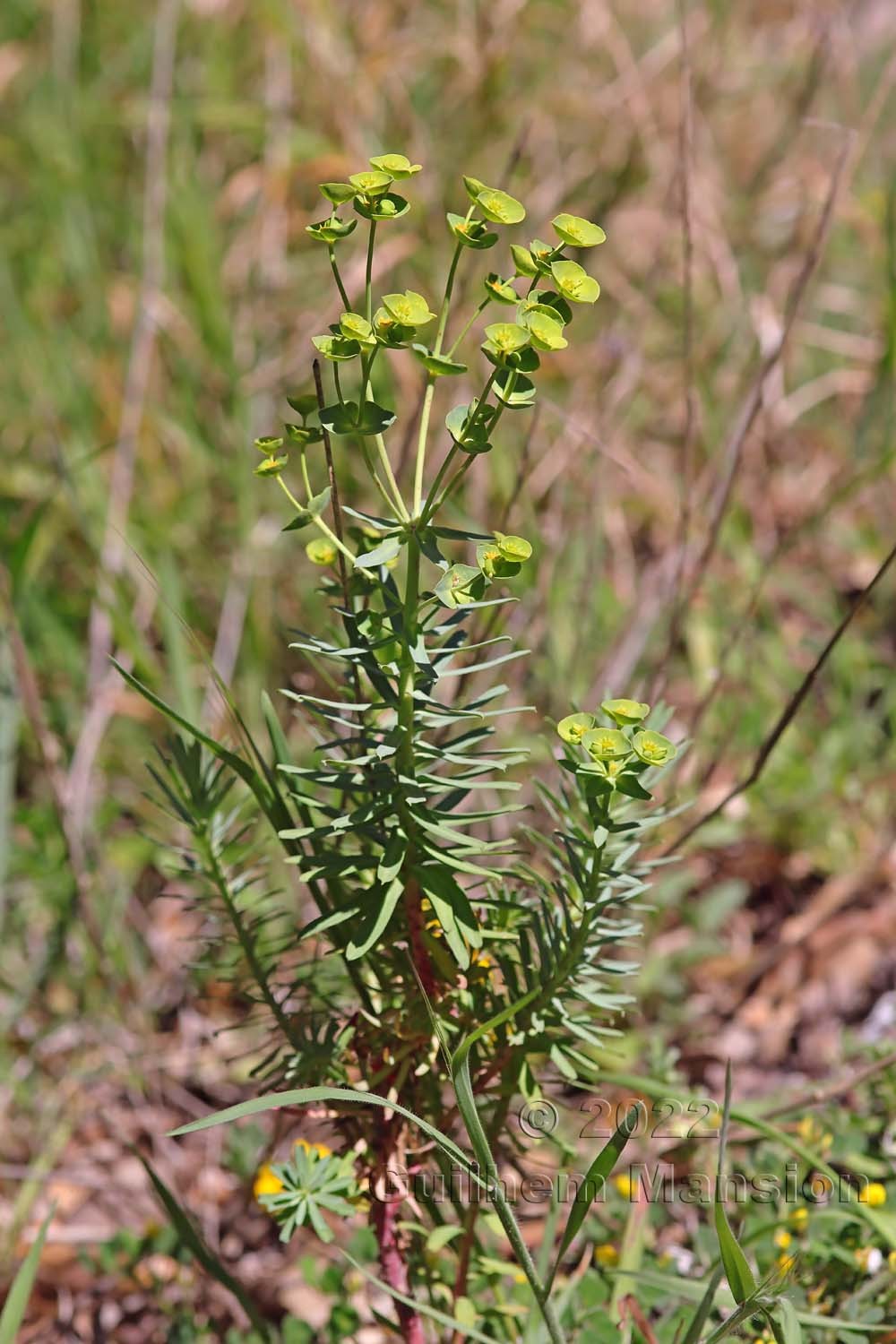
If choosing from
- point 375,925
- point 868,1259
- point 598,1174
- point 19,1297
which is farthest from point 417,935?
point 868,1259

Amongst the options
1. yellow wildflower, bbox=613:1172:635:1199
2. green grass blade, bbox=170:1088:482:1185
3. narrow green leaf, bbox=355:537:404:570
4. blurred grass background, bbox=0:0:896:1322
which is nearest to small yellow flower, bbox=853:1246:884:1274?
yellow wildflower, bbox=613:1172:635:1199

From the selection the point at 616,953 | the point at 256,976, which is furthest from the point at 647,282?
the point at 256,976

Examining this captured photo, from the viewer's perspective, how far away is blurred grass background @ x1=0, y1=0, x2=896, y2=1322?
1.84m

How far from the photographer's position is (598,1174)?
2.78 feet

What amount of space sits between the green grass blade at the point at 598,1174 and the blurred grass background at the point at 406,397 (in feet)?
2.33

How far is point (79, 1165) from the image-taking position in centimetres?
167

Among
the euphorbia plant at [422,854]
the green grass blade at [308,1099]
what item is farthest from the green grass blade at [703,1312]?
the green grass blade at [308,1099]

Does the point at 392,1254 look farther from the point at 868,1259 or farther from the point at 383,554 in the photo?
the point at 383,554

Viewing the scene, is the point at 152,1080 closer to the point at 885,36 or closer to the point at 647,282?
the point at 647,282

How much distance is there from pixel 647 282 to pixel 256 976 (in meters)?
1.30

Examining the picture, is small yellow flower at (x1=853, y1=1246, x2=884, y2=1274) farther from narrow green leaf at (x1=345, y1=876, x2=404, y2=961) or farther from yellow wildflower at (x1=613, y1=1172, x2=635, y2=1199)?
narrow green leaf at (x1=345, y1=876, x2=404, y2=961)

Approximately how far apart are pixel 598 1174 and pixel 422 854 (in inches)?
9.5

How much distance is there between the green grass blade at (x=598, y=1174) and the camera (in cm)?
82

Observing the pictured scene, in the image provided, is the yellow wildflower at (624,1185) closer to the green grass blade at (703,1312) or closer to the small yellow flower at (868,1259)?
the small yellow flower at (868,1259)
